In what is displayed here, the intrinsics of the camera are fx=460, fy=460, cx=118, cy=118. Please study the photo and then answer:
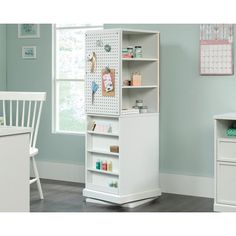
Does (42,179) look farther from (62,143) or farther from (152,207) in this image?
(152,207)

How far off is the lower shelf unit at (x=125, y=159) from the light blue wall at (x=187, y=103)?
12.3 inches

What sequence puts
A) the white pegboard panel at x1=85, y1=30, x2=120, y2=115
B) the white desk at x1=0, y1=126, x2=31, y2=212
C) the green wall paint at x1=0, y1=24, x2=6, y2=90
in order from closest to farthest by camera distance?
1. the white desk at x1=0, y1=126, x2=31, y2=212
2. the white pegboard panel at x1=85, y1=30, x2=120, y2=115
3. the green wall paint at x1=0, y1=24, x2=6, y2=90

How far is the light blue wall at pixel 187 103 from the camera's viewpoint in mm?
4223

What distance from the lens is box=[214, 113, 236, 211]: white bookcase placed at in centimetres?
354

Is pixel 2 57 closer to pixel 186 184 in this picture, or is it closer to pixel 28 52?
pixel 28 52

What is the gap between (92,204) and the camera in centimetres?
404

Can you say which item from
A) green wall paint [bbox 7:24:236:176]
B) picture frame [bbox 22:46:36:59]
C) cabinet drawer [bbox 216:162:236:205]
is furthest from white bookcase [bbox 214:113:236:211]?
picture frame [bbox 22:46:36:59]

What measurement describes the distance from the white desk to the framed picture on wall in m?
3.56

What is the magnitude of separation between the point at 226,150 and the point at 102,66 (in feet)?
4.09

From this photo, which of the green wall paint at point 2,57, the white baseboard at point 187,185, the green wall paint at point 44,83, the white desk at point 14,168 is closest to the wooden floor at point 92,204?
the white baseboard at point 187,185

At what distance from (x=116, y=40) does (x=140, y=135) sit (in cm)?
84

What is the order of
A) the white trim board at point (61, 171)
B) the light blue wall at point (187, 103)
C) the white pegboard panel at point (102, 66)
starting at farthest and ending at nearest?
the white trim board at point (61, 171)
the light blue wall at point (187, 103)
the white pegboard panel at point (102, 66)

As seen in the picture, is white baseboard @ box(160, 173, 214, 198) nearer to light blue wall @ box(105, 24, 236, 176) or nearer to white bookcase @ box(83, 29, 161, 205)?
light blue wall @ box(105, 24, 236, 176)

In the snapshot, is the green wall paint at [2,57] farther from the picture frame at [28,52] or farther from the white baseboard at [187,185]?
the white baseboard at [187,185]
